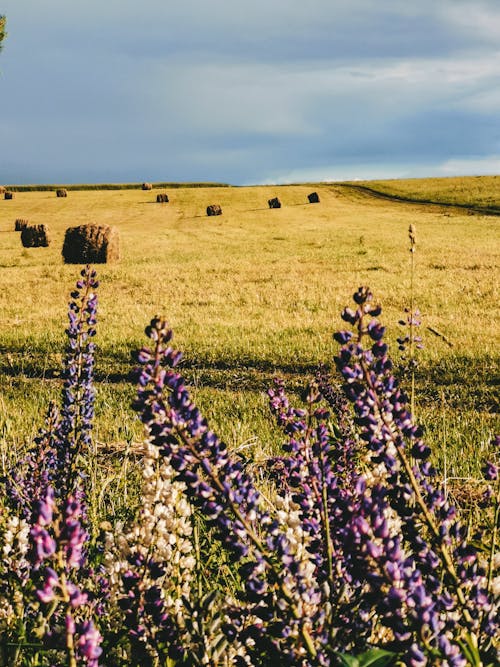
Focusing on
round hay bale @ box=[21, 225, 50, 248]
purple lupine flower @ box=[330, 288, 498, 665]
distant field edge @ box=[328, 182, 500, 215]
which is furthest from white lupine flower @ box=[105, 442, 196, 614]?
distant field edge @ box=[328, 182, 500, 215]

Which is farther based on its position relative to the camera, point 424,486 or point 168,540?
point 168,540

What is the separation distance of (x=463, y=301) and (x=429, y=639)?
14.8 m

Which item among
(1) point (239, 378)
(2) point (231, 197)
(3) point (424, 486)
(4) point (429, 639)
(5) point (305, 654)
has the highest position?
(2) point (231, 197)

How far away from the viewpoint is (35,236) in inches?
1203

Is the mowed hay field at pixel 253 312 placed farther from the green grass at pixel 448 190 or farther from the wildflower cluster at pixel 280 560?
the green grass at pixel 448 190

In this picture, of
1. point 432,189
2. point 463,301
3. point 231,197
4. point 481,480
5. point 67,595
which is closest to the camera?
point 67,595

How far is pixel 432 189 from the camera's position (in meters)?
54.8

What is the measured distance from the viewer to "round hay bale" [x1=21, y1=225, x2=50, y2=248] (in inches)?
1201

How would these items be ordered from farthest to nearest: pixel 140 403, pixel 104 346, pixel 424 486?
pixel 104 346
pixel 424 486
pixel 140 403

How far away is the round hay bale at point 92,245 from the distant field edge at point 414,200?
27.5 metres

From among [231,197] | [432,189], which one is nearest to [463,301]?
[231,197]

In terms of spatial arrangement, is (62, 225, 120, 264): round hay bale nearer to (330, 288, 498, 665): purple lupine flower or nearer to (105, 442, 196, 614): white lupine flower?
(105, 442, 196, 614): white lupine flower

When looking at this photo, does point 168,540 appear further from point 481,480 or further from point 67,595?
point 481,480

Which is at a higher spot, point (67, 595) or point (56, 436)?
point (67, 595)
